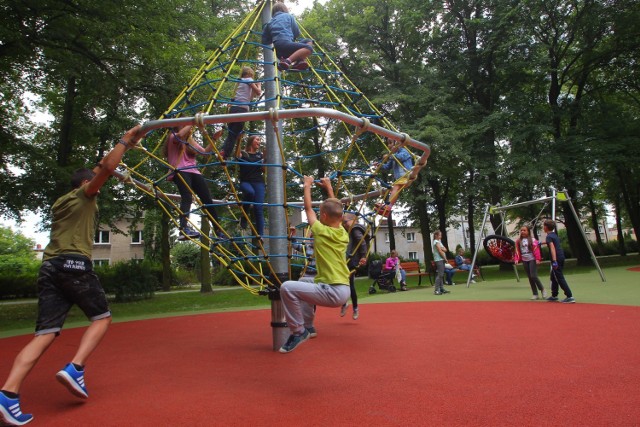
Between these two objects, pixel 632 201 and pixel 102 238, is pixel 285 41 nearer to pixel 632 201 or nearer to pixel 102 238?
pixel 632 201

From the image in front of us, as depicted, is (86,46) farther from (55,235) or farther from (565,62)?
(565,62)

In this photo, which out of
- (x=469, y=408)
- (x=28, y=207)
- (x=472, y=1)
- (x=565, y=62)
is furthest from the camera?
(x=565, y=62)

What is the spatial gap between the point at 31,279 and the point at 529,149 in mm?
25501

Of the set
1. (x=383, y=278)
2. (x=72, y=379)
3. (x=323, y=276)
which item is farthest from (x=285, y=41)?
(x=383, y=278)

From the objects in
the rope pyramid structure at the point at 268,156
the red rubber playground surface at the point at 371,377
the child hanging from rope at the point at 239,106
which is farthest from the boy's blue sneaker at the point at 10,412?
the child hanging from rope at the point at 239,106

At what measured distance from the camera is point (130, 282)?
15.2 metres

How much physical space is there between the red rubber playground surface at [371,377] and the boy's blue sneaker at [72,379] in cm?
15

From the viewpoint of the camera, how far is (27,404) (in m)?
3.47

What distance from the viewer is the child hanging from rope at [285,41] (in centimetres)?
494

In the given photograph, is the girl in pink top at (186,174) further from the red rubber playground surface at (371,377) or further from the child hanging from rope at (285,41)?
the red rubber playground surface at (371,377)

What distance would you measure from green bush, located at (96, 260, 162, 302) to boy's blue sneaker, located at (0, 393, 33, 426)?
13.0 metres

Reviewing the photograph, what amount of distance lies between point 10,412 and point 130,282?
43.3 feet

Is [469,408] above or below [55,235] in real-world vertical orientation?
below

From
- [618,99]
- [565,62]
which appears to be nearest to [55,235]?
[565,62]
